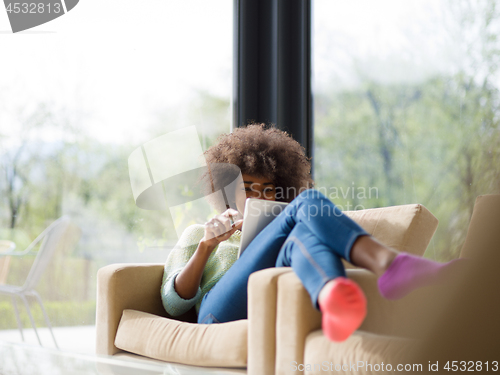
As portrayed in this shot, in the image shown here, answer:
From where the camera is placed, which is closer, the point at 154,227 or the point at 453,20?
the point at 453,20

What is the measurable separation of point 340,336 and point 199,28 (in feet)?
6.56

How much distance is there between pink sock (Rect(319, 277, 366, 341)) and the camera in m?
0.82

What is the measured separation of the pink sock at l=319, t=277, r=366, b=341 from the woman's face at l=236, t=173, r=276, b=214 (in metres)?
0.86

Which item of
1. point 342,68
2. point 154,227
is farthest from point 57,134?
point 342,68

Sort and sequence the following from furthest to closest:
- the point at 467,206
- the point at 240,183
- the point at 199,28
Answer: the point at 199,28 < the point at 467,206 < the point at 240,183

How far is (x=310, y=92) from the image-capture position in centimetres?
238

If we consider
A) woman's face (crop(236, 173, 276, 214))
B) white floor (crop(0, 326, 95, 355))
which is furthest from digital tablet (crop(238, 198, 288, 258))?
white floor (crop(0, 326, 95, 355))

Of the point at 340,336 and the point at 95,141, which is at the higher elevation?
the point at 95,141

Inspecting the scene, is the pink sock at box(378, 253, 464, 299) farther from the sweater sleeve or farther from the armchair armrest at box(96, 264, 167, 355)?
the armchair armrest at box(96, 264, 167, 355)

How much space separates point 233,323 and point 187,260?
42cm

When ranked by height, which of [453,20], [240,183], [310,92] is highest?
[453,20]

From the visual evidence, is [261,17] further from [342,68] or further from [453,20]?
[453,20]

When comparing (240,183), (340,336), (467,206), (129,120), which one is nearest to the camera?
(340,336)

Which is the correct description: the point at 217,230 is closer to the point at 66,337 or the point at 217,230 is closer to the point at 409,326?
the point at 409,326
